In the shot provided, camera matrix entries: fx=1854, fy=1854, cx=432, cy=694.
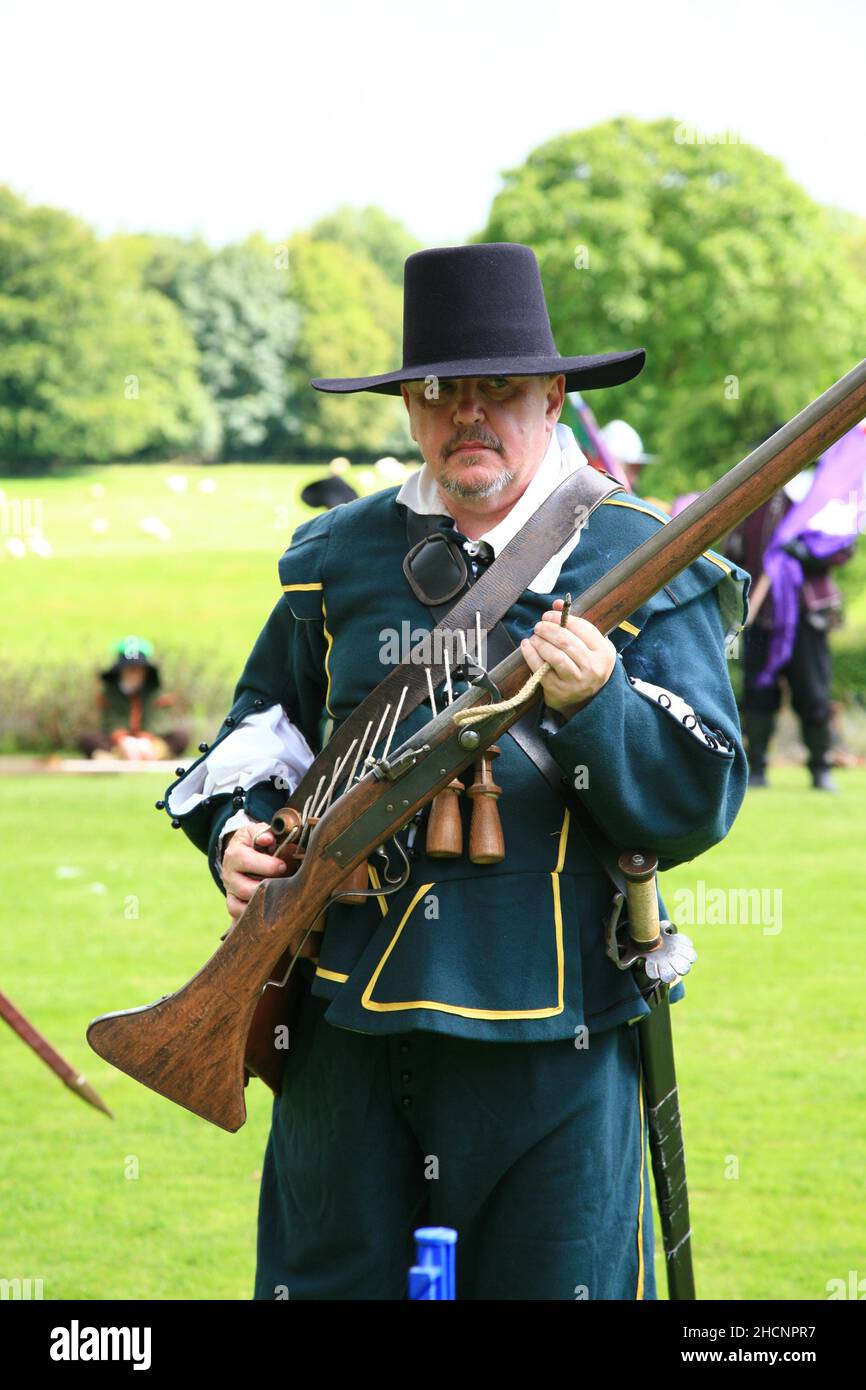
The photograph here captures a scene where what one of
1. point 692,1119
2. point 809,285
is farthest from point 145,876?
point 809,285

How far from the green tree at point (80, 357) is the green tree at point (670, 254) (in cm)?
1230

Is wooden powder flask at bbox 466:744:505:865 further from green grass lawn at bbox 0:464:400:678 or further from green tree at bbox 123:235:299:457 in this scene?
green tree at bbox 123:235:299:457

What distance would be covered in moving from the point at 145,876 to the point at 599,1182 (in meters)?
→ 8.62

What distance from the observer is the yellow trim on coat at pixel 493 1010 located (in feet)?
10.6

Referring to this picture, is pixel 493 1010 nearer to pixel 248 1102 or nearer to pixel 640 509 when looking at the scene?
pixel 640 509

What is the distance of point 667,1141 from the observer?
3.69 metres

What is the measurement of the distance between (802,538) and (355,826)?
12.6m

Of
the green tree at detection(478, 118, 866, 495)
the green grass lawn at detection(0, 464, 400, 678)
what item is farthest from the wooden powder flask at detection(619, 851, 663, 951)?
the green tree at detection(478, 118, 866, 495)

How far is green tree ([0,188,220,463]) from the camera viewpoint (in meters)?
39.7

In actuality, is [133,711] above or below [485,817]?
above

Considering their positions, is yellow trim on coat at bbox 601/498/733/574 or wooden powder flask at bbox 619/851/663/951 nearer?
wooden powder flask at bbox 619/851/663/951

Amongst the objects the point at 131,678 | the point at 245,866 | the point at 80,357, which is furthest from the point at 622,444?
the point at 80,357

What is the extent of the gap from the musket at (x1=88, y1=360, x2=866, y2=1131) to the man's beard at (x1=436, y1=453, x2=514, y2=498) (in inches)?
12.6

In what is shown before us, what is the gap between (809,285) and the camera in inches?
1137
